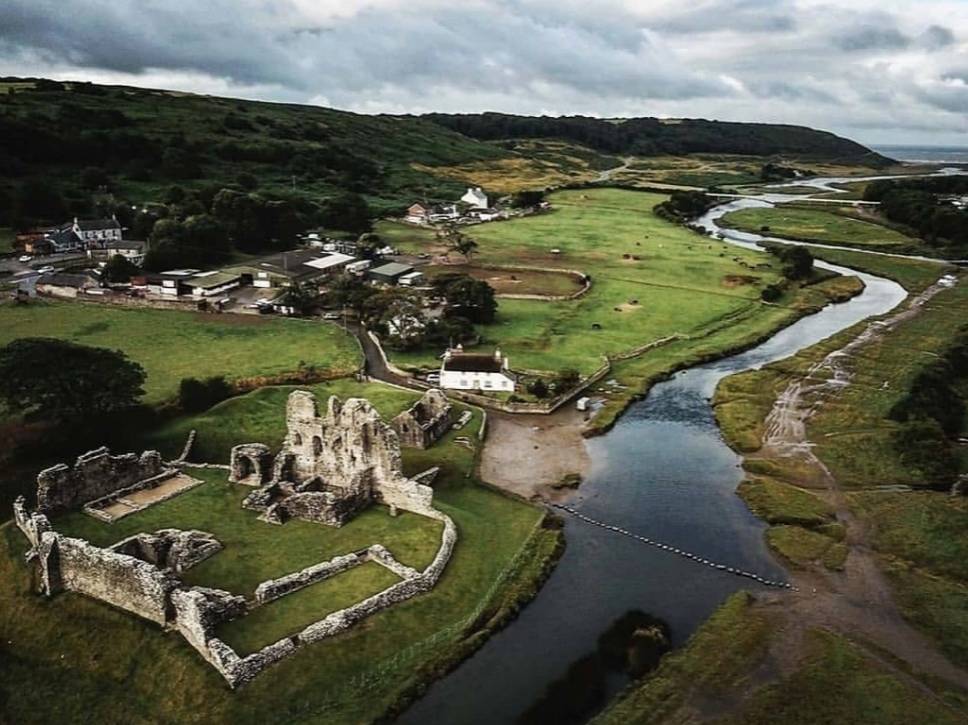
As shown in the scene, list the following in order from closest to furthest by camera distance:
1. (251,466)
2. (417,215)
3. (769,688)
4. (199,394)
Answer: (769,688)
(251,466)
(199,394)
(417,215)

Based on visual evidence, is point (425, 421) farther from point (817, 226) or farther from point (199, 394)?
point (817, 226)

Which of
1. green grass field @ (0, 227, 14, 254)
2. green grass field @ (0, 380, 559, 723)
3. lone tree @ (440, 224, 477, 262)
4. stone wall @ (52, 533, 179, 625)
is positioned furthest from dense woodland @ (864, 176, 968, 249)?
green grass field @ (0, 227, 14, 254)

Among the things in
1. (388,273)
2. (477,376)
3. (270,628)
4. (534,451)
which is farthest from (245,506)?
(388,273)

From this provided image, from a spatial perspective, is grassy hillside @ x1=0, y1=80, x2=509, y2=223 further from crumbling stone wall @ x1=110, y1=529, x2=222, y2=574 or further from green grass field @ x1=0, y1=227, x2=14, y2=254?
crumbling stone wall @ x1=110, y1=529, x2=222, y2=574

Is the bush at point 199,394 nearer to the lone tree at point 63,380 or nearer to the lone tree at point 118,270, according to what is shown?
the lone tree at point 63,380

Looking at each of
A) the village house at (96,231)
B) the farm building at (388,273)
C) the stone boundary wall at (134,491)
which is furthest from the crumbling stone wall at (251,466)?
the village house at (96,231)

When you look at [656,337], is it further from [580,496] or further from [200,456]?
[200,456]
